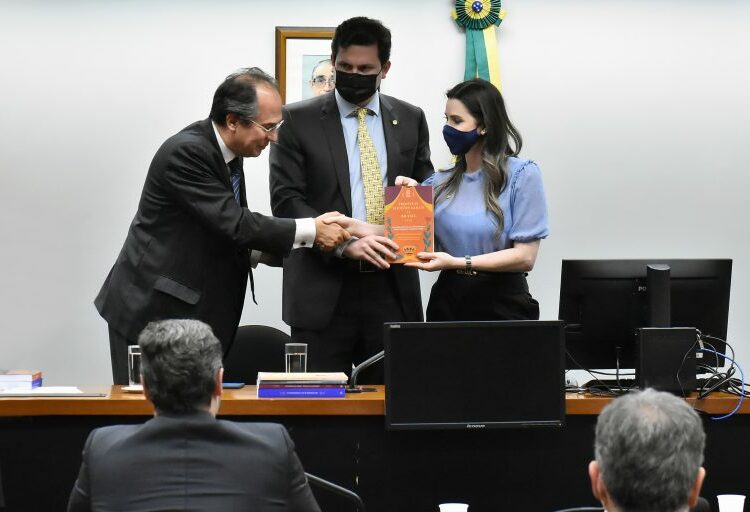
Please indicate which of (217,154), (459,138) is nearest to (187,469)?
(217,154)

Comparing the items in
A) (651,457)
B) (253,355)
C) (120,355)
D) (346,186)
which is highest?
(346,186)

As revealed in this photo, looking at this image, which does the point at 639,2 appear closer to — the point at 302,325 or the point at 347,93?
the point at 347,93

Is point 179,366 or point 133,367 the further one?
point 133,367

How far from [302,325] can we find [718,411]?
140 centimetres

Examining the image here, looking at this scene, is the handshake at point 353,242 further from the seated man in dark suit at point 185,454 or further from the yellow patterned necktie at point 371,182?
the seated man in dark suit at point 185,454

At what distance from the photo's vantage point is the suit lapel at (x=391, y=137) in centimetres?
379

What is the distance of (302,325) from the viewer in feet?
12.1

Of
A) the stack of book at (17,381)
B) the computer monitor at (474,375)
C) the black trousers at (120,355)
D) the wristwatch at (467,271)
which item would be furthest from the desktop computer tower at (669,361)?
the stack of book at (17,381)

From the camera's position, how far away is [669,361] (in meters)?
3.12

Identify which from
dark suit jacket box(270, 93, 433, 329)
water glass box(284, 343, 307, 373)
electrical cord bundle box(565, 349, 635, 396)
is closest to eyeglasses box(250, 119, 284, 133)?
dark suit jacket box(270, 93, 433, 329)

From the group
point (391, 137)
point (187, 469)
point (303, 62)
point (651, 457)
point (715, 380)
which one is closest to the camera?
point (651, 457)

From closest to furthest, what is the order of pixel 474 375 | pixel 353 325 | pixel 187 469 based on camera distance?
pixel 187 469 < pixel 474 375 < pixel 353 325

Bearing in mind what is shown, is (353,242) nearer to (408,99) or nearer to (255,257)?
(255,257)

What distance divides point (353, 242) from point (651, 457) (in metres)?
2.10
